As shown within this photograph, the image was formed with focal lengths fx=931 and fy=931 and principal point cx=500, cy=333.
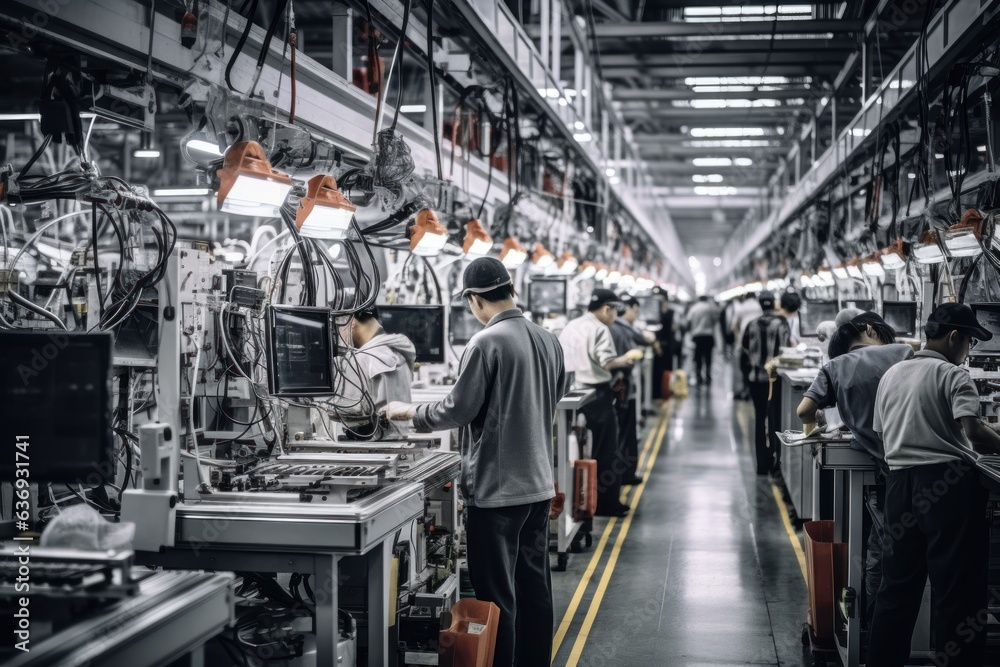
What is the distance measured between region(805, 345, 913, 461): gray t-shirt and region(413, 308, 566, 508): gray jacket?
1.55 meters

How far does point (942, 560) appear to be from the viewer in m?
3.71

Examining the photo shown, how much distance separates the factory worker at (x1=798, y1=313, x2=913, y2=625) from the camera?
4.19 metres

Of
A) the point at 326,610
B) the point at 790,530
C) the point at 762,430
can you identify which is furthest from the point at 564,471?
the point at 762,430

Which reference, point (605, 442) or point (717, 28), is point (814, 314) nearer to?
point (605, 442)

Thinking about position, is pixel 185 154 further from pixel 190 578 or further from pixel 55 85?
pixel 190 578

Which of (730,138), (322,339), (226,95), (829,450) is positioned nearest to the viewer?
(226,95)

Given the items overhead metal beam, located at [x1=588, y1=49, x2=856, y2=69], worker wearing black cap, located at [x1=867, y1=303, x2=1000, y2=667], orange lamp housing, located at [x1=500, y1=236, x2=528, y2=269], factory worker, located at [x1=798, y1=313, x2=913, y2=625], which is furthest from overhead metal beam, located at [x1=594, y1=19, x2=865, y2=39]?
worker wearing black cap, located at [x1=867, y1=303, x2=1000, y2=667]

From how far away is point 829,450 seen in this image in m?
4.23

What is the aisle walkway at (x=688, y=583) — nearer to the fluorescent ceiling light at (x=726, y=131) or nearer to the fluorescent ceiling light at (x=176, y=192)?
the fluorescent ceiling light at (x=176, y=192)

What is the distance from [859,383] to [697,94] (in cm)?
989

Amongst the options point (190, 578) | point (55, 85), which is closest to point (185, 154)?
point (55, 85)

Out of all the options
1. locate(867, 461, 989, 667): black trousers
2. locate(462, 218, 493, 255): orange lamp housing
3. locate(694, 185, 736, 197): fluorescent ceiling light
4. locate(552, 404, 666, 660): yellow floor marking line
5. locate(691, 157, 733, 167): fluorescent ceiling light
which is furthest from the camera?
locate(694, 185, 736, 197): fluorescent ceiling light

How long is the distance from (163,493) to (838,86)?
10.2 meters

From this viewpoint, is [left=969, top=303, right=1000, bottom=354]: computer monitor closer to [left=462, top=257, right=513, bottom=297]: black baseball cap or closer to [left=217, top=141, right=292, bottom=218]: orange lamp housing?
[left=462, top=257, right=513, bottom=297]: black baseball cap
